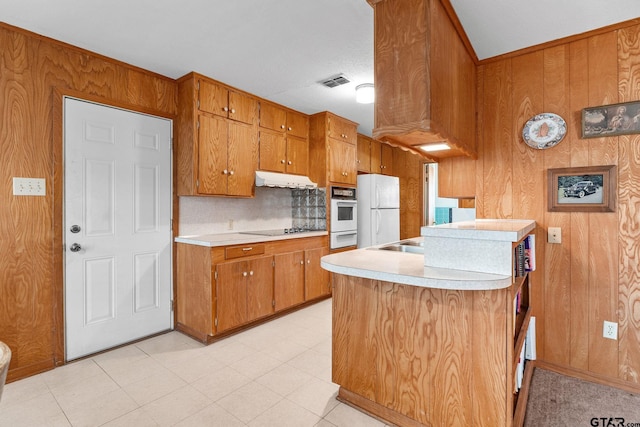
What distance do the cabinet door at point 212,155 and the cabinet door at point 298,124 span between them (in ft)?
3.14

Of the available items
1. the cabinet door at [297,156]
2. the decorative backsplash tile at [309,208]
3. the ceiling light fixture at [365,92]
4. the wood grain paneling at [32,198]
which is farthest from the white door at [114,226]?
the ceiling light fixture at [365,92]

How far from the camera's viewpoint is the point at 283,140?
3.86 m

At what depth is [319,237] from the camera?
12.8ft

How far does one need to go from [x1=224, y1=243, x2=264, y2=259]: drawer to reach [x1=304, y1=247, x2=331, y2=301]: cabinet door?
2.34ft

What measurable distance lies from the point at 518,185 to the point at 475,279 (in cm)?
153

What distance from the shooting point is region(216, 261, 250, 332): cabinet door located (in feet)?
9.30

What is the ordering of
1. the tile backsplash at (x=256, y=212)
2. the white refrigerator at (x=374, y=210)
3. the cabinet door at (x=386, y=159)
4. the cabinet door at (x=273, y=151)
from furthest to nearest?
the cabinet door at (x=386, y=159) → the white refrigerator at (x=374, y=210) → the cabinet door at (x=273, y=151) → the tile backsplash at (x=256, y=212)

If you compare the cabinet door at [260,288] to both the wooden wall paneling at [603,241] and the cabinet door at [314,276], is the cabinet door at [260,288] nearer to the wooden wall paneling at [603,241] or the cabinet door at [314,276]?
the cabinet door at [314,276]

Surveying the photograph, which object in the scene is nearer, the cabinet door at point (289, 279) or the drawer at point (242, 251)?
the drawer at point (242, 251)

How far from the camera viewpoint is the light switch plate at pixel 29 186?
2247 mm

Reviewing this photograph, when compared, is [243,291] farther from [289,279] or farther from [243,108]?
[243,108]

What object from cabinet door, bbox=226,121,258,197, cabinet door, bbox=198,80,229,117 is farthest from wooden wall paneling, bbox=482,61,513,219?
cabinet door, bbox=198,80,229,117

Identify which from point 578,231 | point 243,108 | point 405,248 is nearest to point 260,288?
point 405,248

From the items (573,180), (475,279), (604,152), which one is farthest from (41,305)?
(604,152)
